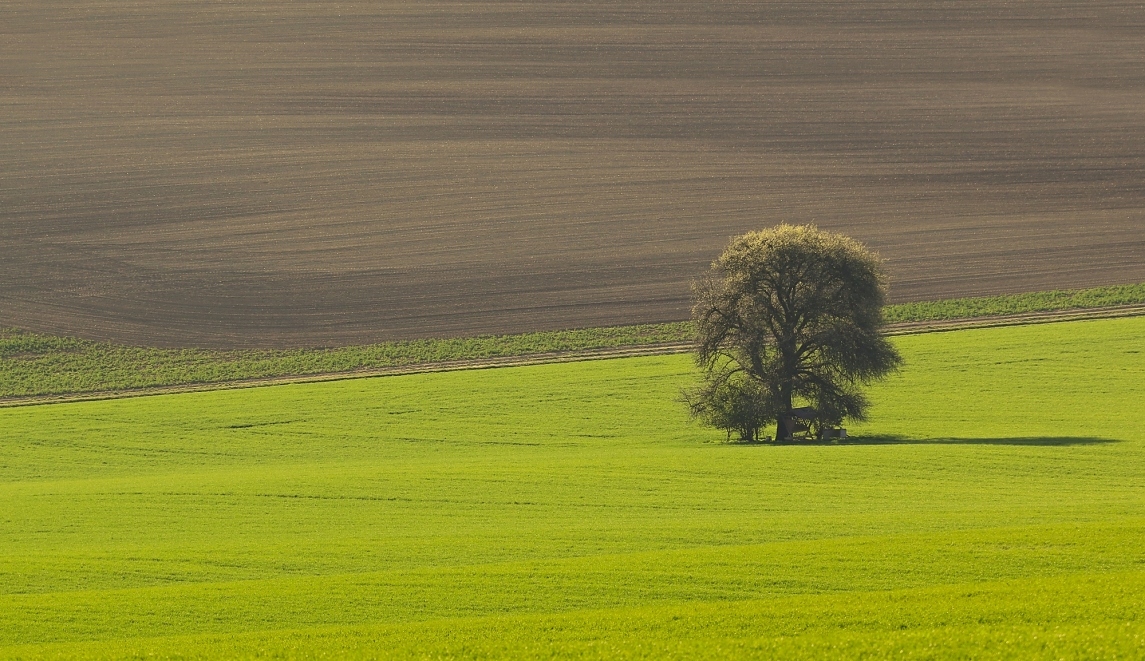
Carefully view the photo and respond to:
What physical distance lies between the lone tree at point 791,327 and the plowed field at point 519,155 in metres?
15.1

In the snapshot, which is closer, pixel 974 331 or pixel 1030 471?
pixel 1030 471

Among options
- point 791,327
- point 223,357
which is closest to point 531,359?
point 223,357

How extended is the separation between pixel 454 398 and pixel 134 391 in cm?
1308

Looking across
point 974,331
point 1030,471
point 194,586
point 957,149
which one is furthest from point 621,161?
point 194,586

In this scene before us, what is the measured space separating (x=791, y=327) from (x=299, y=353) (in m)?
22.1

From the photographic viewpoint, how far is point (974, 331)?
52.8 meters

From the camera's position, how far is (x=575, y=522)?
1081 inches

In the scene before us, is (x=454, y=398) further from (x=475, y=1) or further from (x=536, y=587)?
(x=475, y=1)

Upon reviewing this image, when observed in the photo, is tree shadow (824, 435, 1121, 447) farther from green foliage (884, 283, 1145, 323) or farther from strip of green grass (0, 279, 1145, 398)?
green foliage (884, 283, 1145, 323)

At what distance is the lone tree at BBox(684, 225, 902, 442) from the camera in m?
40.5

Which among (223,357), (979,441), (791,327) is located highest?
(223,357)

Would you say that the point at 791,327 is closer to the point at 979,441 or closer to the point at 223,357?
the point at 979,441

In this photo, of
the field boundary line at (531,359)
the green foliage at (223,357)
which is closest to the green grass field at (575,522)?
the field boundary line at (531,359)

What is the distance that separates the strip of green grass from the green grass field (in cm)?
405
